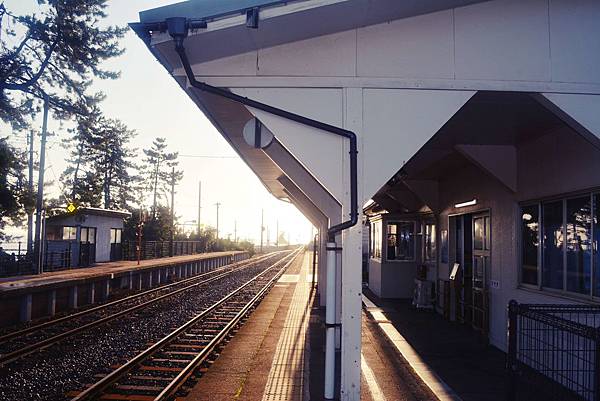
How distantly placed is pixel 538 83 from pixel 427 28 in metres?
1.15

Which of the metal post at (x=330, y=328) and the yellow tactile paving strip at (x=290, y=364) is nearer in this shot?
the metal post at (x=330, y=328)

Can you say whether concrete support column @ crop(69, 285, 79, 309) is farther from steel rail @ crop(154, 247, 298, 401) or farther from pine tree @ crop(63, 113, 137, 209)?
pine tree @ crop(63, 113, 137, 209)

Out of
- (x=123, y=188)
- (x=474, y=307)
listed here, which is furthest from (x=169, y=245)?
(x=474, y=307)

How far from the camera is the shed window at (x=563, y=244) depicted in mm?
6679

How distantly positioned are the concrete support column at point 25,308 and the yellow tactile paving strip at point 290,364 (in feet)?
21.5

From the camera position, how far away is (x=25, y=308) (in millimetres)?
A: 14812

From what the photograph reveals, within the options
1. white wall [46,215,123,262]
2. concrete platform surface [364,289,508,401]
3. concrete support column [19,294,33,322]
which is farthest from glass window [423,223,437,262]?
white wall [46,215,123,262]

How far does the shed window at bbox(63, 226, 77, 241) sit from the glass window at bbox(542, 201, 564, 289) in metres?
24.8

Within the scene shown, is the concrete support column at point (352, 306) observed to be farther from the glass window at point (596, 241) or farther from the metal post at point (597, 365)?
the glass window at point (596, 241)

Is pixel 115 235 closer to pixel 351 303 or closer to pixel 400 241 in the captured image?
pixel 400 241

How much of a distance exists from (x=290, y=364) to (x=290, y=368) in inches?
10.5

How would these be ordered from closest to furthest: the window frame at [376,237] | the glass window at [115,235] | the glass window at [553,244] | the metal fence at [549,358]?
1. the metal fence at [549,358]
2. the glass window at [553,244]
3. the window frame at [376,237]
4. the glass window at [115,235]

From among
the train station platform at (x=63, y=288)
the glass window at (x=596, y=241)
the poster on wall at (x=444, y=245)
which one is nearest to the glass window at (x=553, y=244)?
the glass window at (x=596, y=241)

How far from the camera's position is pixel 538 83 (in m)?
5.48
